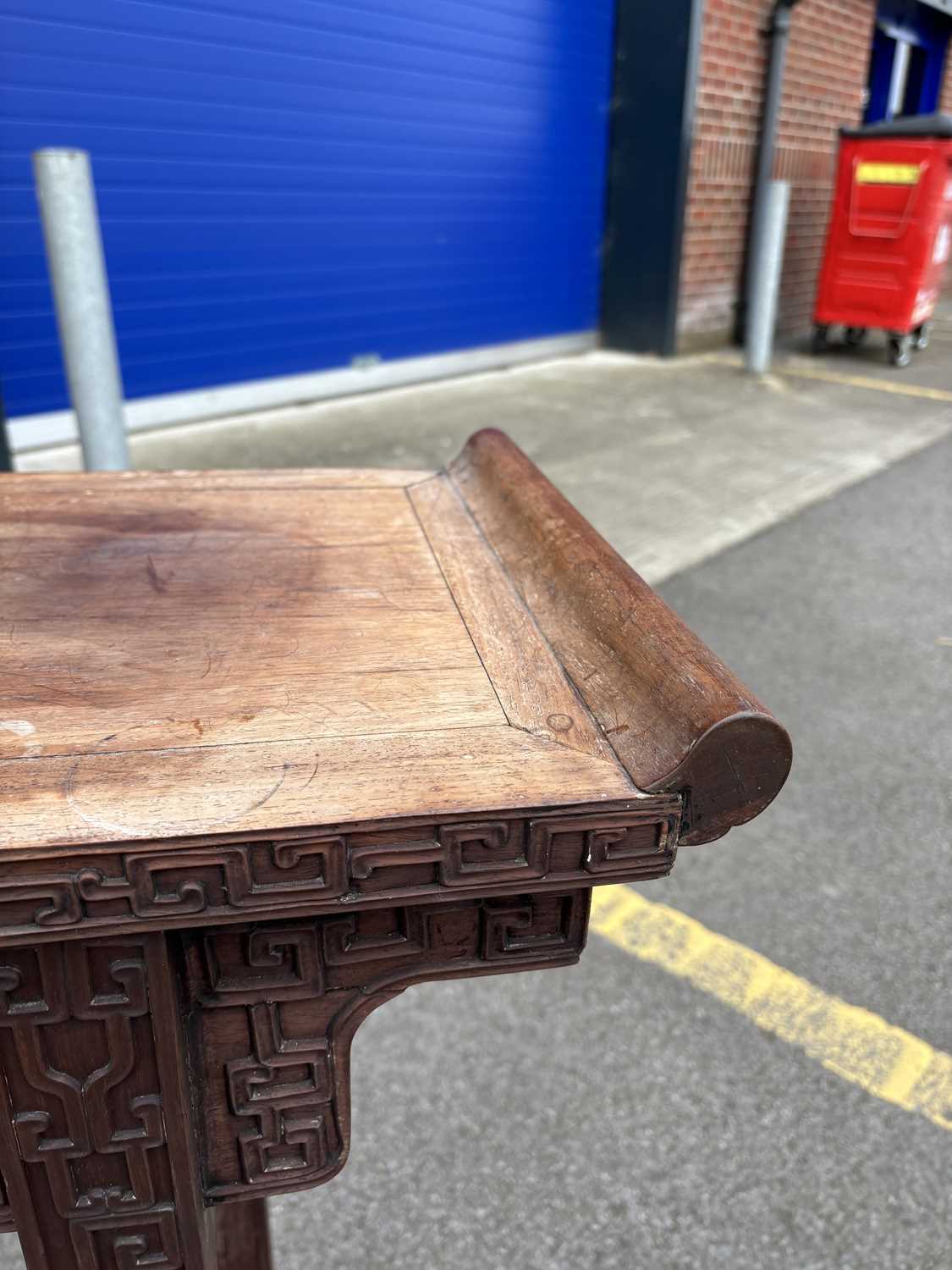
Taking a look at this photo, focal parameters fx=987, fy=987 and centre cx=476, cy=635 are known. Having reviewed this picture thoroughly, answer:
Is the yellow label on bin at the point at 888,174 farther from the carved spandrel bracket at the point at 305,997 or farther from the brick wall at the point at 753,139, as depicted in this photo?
the carved spandrel bracket at the point at 305,997

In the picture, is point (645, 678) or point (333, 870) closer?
point (333, 870)

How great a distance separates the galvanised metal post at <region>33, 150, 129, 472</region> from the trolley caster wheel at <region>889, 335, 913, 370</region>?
6528 mm

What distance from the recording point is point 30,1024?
29.5 inches

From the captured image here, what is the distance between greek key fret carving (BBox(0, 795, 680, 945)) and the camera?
2.20 feet

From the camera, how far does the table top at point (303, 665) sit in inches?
28.1

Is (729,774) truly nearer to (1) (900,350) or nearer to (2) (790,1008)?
(2) (790,1008)

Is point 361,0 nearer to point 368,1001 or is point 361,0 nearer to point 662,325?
point 662,325

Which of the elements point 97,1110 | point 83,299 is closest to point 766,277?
point 83,299

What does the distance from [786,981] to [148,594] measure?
5.23ft

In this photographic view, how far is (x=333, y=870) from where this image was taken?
0.70m

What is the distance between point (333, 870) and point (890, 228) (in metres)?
7.74

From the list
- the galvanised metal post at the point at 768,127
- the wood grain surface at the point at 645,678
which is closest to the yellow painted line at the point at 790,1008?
the wood grain surface at the point at 645,678

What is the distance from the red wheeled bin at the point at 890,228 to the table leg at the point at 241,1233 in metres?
7.41

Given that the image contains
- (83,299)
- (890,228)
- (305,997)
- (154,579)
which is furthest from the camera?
(890,228)
